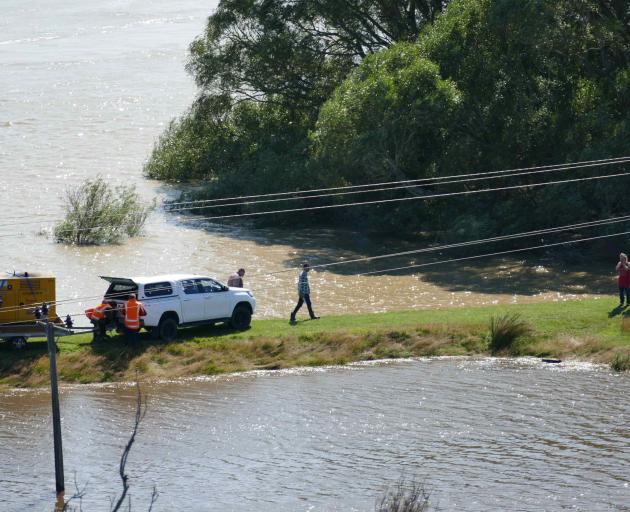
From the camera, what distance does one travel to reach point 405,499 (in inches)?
662

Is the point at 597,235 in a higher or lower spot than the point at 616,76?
lower

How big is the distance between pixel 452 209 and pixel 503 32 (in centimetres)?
676

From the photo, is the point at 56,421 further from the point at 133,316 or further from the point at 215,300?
the point at 215,300

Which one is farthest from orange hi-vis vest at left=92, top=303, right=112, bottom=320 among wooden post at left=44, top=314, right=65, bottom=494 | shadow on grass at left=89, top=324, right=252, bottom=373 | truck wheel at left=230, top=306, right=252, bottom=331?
wooden post at left=44, top=314, right=65, bottom=494

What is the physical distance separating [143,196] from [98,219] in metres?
7.90

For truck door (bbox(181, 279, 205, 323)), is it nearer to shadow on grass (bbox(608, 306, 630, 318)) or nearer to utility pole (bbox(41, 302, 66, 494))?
utility pole (bbox(41, 302, 66, 494))

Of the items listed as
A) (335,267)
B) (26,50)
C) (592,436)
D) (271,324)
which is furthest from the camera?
(26,50)

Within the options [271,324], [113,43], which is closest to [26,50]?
[113,43]

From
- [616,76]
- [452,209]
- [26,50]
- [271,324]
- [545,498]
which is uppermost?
[26,50]

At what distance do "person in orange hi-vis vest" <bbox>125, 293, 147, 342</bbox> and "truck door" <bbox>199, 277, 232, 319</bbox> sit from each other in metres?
1.89

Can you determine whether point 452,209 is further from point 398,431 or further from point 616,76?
point 398,431

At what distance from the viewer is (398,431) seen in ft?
72.3

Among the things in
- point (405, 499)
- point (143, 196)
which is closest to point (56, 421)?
point (405, 499)

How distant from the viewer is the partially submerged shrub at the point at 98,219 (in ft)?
145
